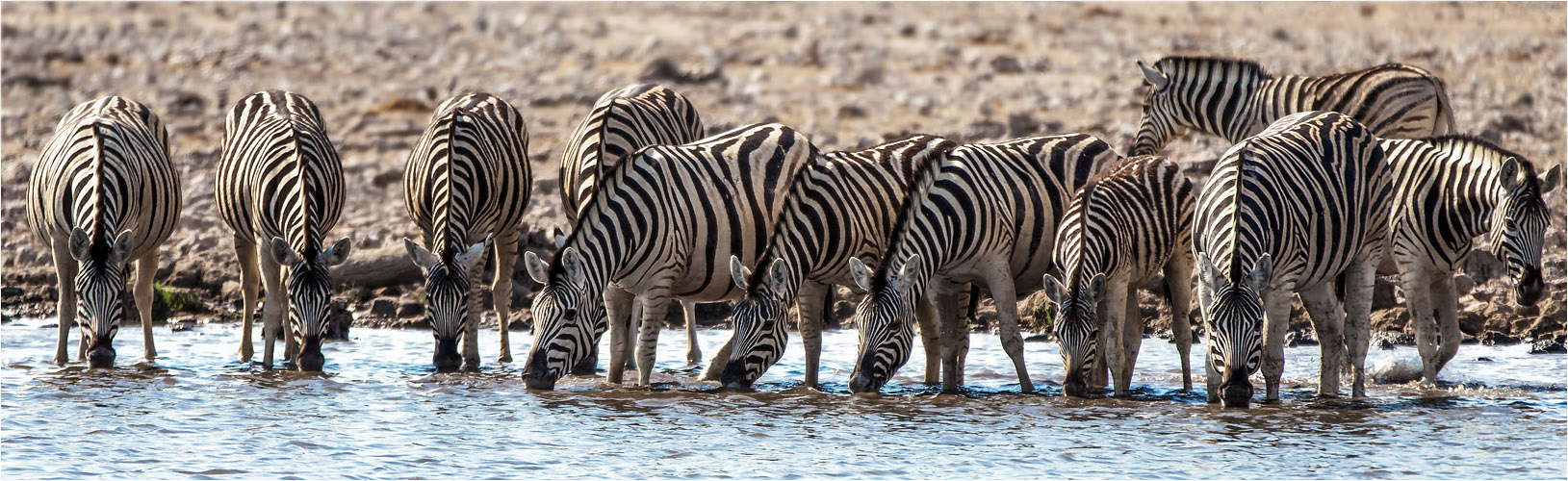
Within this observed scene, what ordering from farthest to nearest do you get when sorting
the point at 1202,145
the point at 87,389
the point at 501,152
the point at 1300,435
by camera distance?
the point at 1202,145 < the point at 501,152 < the point at 87,389 < the point at 1300,435

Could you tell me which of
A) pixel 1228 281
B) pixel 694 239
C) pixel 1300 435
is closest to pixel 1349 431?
pixel 1300 435

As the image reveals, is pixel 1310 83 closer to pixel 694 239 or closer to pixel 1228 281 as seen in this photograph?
pixel 1228 281

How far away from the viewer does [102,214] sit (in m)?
10.6

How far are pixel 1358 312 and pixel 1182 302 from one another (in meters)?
0.99

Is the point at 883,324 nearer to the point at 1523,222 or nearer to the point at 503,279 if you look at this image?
the point at 503,279

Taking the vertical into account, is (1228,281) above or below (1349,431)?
above

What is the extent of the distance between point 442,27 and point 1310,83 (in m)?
16.7

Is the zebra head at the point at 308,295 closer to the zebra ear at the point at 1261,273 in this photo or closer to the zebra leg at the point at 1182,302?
the zebra leg at the point at 1182,302

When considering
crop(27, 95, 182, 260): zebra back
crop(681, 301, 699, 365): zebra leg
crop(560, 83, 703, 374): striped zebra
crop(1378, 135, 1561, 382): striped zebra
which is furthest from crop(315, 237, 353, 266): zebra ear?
crop(1378, 135, 1561, 382): striped zebra

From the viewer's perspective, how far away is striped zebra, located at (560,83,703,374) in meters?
11.4

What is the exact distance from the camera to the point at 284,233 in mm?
10742

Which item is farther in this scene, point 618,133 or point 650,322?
point 618,133

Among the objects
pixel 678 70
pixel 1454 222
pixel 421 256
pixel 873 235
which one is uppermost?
pixel 678 70

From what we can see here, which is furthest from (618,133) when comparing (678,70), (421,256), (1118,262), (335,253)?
(678,70)
